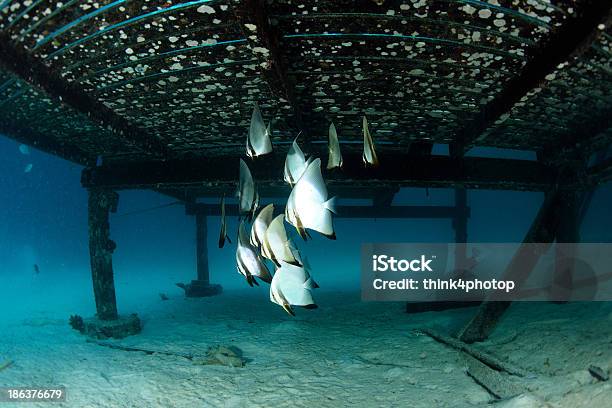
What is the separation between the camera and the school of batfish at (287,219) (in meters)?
2.28

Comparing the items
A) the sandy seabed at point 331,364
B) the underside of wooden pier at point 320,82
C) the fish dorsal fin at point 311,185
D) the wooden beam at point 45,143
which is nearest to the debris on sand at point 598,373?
the sandy seabed at point 331,364

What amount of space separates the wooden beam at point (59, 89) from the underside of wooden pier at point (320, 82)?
18 millimetres

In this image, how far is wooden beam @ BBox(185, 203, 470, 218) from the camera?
41.5 ft

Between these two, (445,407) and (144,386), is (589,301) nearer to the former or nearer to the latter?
(445,407)

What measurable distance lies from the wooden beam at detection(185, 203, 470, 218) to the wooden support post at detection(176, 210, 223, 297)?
269mm

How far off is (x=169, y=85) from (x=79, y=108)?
4.20 ft

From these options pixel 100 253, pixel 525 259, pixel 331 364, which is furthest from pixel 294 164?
pixel 100 253

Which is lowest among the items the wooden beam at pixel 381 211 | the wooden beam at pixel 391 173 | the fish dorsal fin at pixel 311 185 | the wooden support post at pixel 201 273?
the wooden support post at pixel 201 273

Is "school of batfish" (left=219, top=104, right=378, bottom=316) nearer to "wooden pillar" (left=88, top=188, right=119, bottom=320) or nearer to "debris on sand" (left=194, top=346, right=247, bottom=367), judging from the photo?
"debris on sand" (left=194, top=346, right=247, bottom=367)

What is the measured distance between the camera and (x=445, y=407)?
390 centimetres

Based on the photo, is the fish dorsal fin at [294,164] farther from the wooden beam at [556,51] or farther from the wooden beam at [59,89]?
the wooden beam at [59,89]

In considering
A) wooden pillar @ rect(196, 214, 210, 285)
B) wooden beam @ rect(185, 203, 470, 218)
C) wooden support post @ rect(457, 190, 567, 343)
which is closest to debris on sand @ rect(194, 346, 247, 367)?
wooden support post @ rect(457, 190, 567, 343)

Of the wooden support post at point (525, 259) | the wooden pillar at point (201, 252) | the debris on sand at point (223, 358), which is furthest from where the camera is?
the wooden pillar at point (201, 252)

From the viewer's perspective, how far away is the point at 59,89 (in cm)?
400
